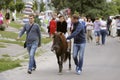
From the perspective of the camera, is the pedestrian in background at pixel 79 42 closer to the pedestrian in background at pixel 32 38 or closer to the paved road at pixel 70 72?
the paved road at pixel 70 72

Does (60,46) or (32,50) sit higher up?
(60,46)

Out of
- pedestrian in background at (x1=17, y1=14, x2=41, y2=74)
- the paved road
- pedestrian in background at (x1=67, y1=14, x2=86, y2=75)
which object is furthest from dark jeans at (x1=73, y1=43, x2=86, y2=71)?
pedestrian in background at (x1=17, y1=14, x2=41, y2=74)

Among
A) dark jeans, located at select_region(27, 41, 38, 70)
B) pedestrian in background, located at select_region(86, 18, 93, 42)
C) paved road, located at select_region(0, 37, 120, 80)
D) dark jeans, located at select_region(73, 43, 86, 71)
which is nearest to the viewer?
paved road, located at select_region(0, 37, 120, 80)

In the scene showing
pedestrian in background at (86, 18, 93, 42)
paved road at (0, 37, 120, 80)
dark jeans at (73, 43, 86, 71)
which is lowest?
pedestrian in background at (86, 18, 93, 42)

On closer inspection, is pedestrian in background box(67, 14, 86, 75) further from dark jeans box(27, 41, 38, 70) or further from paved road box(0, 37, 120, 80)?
dark jeans box(27, 41, 38, 70)

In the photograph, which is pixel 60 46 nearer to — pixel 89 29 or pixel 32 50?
pixel 32 50

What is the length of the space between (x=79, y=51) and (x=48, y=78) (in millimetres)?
1725

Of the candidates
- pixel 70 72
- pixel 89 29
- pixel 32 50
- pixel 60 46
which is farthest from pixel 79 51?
pixel 89 29

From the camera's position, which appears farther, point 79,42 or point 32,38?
point 32,38

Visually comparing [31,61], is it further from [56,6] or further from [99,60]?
[56,6]

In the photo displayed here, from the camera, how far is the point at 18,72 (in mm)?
15703

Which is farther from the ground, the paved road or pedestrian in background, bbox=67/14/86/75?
pedestrian in background, bbox=67/14/86/75

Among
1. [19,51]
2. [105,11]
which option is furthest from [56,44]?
[105,11]

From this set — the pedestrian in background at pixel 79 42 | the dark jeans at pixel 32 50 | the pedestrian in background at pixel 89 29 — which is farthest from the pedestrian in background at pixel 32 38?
the pedestrian in background at pixel 89 29
